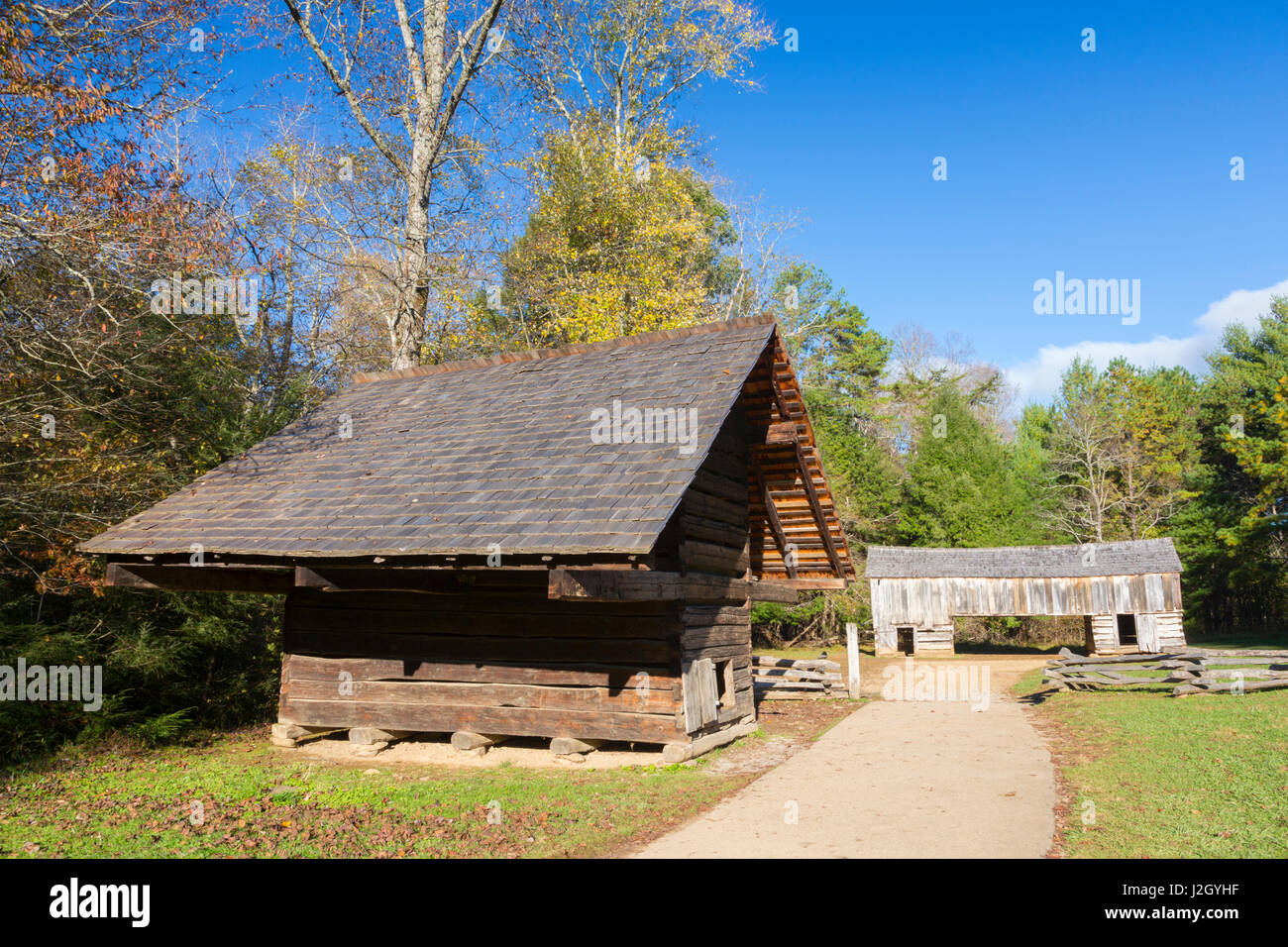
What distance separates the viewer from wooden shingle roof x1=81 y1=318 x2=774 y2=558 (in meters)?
9.02

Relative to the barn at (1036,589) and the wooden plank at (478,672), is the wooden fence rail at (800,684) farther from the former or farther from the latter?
the barn at (1036,589)

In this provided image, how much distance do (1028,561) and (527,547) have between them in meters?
30.6

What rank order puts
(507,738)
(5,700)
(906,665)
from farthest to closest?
(906,665) < (507,738) < (5,700)

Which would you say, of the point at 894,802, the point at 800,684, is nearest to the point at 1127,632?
the point at 800,684

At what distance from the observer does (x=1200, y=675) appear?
1755 centimetres

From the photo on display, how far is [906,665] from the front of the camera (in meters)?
28.2

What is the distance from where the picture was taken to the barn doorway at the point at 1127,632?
109 ft

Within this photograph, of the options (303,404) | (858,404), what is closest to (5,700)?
(303,404)

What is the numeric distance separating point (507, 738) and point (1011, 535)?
37700 mm

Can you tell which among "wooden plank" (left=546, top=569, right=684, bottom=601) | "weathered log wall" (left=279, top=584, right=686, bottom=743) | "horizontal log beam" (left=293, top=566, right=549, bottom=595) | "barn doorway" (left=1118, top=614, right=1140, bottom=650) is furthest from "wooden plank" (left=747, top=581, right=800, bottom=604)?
"barn doorway" (left=1118, top=614, right=1140, bottom=650)

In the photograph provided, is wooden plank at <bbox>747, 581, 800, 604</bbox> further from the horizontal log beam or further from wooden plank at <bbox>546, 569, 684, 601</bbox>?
the horizontal log beam

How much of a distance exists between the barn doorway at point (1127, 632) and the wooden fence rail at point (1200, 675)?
15.6m

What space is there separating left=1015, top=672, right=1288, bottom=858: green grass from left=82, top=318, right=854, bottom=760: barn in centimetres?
475
